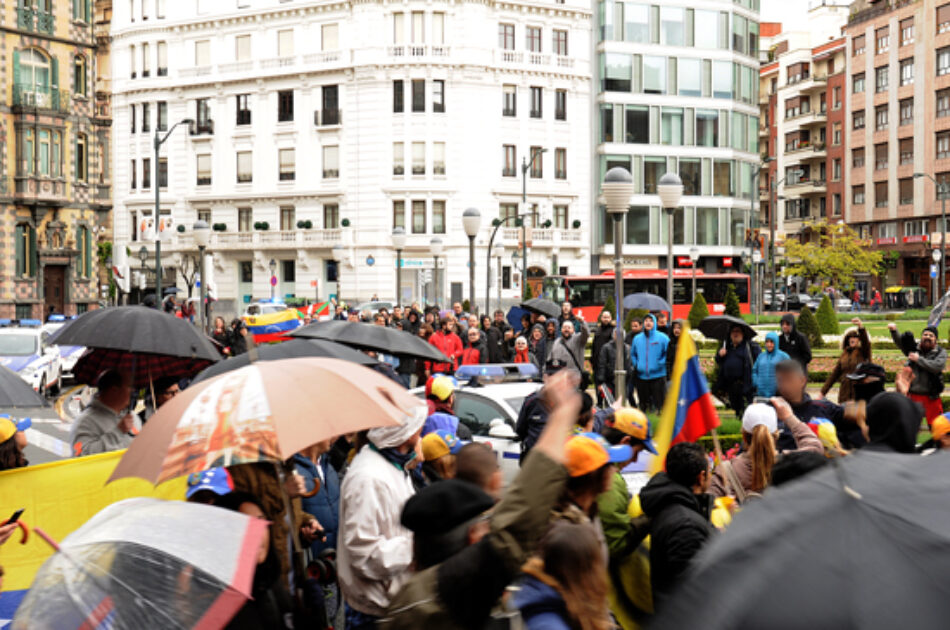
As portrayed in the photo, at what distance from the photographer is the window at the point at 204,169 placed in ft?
212

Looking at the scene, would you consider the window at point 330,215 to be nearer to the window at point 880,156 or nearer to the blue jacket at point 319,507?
the window at point 880,156

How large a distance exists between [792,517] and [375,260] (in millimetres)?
57896

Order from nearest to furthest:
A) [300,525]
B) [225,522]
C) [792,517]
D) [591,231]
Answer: [792,517], [225,522], [300,525], [591,231]

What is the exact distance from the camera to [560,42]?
62.8 meters

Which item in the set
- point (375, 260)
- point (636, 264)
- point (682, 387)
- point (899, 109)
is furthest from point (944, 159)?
point (682, 387)

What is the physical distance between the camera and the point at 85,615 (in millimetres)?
2883

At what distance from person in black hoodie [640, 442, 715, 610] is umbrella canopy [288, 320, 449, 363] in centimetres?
430

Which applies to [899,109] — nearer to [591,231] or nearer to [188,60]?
[591,231]

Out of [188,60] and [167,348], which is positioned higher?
[188,60]

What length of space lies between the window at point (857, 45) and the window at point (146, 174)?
5094 cm

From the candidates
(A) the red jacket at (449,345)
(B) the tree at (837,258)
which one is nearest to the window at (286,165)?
(B) the tree at (837,258)

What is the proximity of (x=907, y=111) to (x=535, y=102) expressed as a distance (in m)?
29.3

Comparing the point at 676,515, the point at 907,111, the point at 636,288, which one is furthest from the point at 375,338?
the point at 907,111

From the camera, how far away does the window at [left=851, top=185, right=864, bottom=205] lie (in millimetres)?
81312
